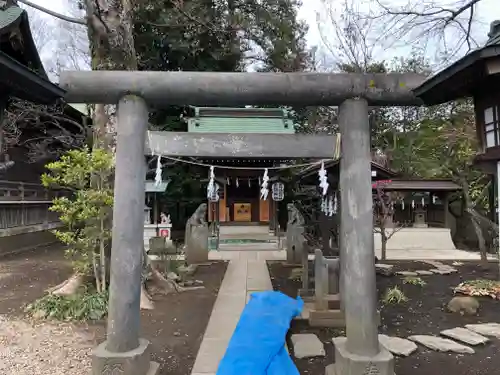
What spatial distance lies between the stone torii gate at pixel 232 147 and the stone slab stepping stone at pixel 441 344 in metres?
1.77

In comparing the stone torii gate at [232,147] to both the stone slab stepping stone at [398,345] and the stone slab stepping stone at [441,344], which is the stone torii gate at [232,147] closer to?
the stone slab stepping stone at [398,345]

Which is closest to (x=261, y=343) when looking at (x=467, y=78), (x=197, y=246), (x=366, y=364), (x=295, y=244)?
(x=366, y=364)

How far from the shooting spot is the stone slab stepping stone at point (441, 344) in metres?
5.11

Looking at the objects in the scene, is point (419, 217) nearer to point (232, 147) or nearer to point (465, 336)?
point (465, 336)

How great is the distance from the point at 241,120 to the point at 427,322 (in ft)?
43.5

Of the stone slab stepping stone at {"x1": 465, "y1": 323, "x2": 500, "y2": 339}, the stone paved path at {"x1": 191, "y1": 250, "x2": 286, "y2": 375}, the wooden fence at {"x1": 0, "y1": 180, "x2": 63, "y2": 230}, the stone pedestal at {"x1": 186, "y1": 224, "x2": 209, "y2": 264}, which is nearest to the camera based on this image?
the stone paved path at {"x1": 191, "y1": 250, "x2": 286, "y2": 375}

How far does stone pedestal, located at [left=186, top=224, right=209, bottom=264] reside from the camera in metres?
12.8

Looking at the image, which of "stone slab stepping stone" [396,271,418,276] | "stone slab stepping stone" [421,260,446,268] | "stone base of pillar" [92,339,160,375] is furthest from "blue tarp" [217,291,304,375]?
"stone slab stepping stone" [421,260,446,268]

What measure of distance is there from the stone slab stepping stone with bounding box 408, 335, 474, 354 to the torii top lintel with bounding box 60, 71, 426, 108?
3.31 meters

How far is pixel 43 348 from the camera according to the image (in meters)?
5.08

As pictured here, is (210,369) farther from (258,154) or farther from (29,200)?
(29,200)

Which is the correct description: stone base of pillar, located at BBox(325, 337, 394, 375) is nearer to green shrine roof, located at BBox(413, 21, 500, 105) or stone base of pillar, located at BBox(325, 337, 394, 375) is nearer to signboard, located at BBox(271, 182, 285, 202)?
green shrine roof, located at BBox(413, 21, 500, 105)

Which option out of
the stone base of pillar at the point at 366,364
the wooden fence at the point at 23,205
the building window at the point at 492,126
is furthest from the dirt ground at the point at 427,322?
the wooden fence at the point at 23,205

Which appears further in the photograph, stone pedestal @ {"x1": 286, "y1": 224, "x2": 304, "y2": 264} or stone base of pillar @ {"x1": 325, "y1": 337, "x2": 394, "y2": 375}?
stone pedestal @ {"x1": 286, "y1": 224, "x2": 304, "y2": 264}
